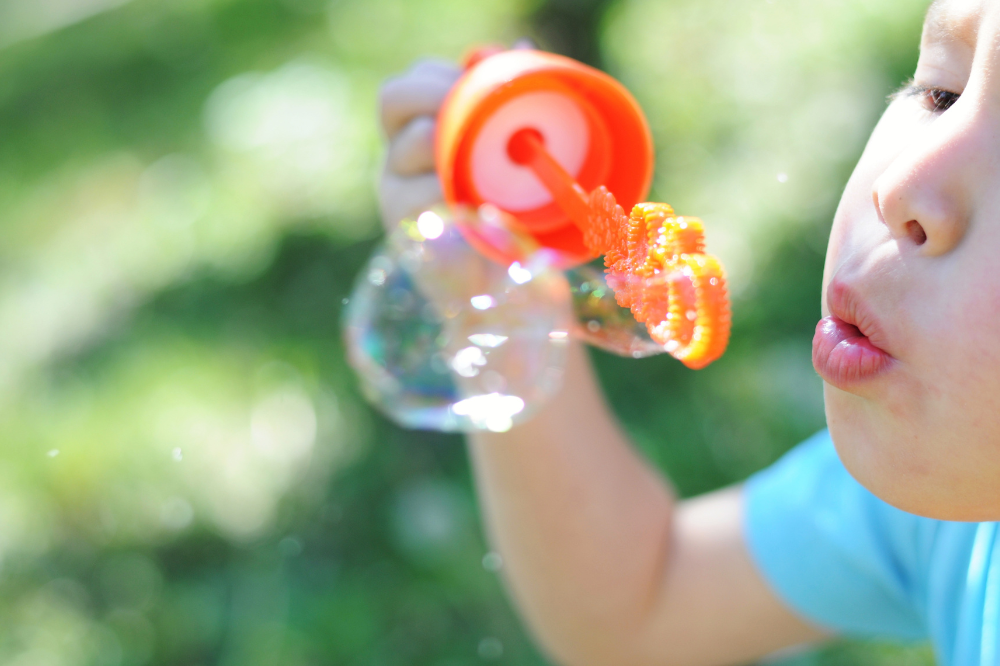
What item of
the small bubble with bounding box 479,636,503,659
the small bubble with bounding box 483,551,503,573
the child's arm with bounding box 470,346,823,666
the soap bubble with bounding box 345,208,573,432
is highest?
Answer: the soap bubble with bounding box 345,208,573,432

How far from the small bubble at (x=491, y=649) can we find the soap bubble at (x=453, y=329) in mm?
584

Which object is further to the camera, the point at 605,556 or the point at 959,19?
the point at 605,556

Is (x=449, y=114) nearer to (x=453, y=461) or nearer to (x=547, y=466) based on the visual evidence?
(x=547, y=466)

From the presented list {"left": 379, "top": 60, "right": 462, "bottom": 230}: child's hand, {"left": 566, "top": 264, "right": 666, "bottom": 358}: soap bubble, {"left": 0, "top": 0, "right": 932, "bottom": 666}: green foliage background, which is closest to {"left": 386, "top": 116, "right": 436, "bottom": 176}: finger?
{"left": 379, "top": 60, "right": 462, "bottom": 230}: child's hand

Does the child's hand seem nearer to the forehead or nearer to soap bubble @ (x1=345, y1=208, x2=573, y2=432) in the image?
soap bubble @ (x1=345, y1=208, x2=573, y2=432)

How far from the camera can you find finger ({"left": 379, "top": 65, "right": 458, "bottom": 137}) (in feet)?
2.15

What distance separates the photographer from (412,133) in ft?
2.14

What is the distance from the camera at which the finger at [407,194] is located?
0.67 metres

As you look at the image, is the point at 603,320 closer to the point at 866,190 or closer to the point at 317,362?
the point at 866,190

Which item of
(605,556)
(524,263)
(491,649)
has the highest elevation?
(524,263)

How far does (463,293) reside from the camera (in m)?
0.76

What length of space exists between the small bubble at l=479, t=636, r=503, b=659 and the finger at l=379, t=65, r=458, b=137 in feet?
2.74

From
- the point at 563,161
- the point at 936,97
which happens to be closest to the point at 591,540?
the point at 563,161

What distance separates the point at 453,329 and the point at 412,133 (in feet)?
0.59
